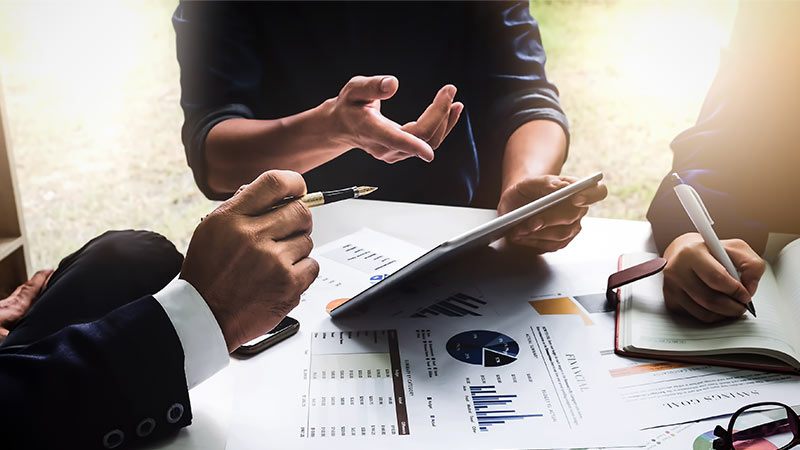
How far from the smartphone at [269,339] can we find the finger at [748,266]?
1.95ft

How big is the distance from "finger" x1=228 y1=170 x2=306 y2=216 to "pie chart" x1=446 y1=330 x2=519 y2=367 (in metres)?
0.28

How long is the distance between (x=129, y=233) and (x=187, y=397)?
0.44 m

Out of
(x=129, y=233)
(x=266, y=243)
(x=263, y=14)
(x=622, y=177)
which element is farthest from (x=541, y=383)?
(x=622, y=177)

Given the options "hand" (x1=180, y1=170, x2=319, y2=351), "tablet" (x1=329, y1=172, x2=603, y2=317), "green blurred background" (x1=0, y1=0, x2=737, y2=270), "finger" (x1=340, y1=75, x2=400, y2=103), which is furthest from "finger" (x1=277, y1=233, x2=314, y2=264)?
"green blurred background" (x1=0, y1=0, x2=737, y2=270)

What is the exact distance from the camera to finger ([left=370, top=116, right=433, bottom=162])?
0.97 meters

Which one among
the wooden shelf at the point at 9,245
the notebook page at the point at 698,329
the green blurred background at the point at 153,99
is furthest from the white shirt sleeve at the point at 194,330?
the green blurred background at the point at 153,99

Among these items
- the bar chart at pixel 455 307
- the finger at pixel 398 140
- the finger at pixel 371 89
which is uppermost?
the finger at pixel 371 89

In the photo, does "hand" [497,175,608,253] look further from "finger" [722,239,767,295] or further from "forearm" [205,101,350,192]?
"forearm" [205,101,350,192]

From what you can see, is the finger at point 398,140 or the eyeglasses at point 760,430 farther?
the finger at point 398,140

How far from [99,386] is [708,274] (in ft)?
2.40

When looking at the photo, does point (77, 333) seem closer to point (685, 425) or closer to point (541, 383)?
point (541, 383)

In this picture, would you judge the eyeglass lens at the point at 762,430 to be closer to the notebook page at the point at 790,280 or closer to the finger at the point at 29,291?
the notebook page at the point at 790,280

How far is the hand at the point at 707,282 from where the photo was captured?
2.74ft

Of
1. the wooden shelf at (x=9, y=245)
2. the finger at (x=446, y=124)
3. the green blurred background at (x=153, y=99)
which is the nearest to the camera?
the finger at (x=446, y=124)
